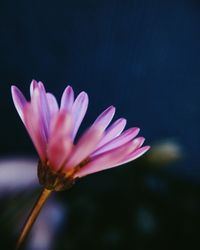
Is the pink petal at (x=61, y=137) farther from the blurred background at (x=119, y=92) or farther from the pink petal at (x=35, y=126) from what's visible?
the blurred background at (x=119, y=92)

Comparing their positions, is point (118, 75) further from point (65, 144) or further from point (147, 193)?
point (65, 144)

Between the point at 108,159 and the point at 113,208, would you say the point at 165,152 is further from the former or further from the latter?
the point at 108,159

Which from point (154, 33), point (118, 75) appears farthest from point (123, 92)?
point (154, 33)

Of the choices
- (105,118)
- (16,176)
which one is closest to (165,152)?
(16,176)

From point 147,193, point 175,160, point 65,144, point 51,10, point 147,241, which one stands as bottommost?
point 65,144

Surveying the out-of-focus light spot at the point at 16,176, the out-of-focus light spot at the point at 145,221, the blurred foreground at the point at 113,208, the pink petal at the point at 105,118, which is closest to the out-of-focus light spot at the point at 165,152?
the blurred foreground at the point at 113,208

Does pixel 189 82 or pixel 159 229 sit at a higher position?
pixel 189 82
